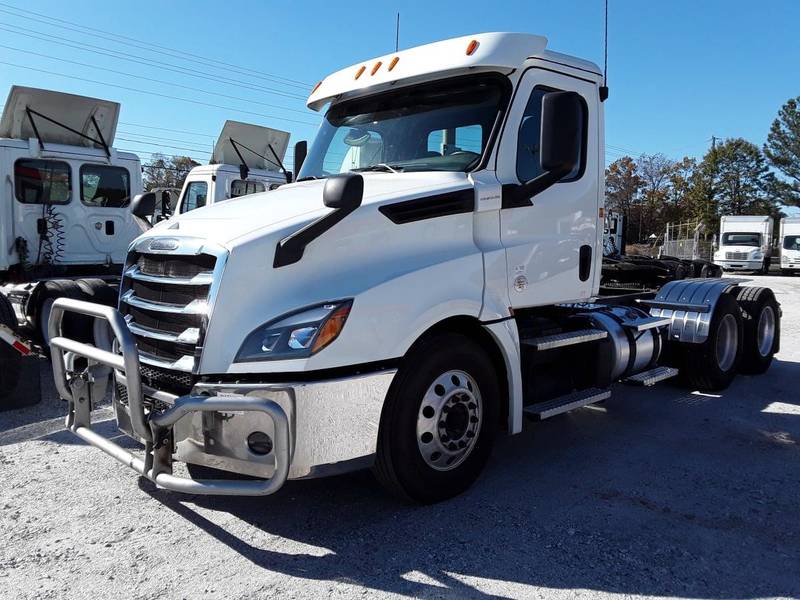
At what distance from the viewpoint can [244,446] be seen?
321 centimetres

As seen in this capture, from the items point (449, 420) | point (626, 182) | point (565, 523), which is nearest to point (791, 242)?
point (626, 182)

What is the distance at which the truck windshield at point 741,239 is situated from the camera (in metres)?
34.0

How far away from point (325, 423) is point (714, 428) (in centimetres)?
403

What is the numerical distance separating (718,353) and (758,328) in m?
0.93

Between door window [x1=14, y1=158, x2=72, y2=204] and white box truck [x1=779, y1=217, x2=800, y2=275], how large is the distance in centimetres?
3398

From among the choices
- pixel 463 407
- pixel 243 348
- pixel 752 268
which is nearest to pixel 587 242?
pixel 463 407

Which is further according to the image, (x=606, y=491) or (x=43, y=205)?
(x=43, y=205)

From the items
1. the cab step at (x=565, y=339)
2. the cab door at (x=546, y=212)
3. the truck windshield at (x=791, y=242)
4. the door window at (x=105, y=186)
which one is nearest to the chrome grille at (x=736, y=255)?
the truck windshield at (x=791, y=242)

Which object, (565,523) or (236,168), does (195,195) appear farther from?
(565,523)

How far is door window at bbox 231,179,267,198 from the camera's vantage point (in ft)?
38.6

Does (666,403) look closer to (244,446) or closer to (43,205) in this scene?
(244,446)

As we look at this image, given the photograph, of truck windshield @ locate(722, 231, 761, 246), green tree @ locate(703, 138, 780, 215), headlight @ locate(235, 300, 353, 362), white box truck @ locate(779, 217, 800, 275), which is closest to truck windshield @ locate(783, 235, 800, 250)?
white box truck @ locate(779, 217, 800, 275)

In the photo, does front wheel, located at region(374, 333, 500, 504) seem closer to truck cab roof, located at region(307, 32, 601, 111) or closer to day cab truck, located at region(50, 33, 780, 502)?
day cab truck, located at region(50, 33, 780, 502)

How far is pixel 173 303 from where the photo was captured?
362 centimetres
